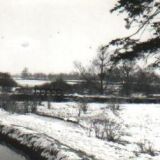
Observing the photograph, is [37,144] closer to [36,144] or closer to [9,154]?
[36,144]

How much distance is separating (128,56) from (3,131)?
11414mm

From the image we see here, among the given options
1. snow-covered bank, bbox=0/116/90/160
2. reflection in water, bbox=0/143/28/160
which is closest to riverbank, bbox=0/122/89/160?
snow-covered bank, bbox=0/116/90/160

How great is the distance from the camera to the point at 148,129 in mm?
28125

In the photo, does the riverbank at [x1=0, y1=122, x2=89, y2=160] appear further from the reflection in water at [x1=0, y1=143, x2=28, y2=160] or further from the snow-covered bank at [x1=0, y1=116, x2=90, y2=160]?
the reflection in water at [x1=0, y1=143, x2=28, y2=160]

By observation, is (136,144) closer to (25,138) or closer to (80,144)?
(80,144)

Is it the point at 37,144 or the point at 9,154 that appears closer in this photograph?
the point at 37,144

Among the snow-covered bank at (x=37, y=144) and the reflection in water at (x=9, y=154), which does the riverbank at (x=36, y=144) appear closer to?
the snow-covered bank at (x=37, y=144)

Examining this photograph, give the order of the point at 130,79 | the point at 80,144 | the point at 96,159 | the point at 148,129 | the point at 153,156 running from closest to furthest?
the point at 96,159
the point at 153,156
the point at 80,144
the point at 148,129
the point at 130,79

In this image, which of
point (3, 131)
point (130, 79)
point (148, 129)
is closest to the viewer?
point (3, 131)

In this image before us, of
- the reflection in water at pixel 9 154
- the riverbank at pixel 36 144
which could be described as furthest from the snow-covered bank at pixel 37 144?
the reflection in water at pixel 9 154

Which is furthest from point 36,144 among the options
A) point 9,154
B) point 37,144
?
point 9,154

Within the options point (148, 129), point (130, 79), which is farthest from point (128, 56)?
point (130, 79)

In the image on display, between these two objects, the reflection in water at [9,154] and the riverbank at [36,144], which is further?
the reflection in water at [9,154]

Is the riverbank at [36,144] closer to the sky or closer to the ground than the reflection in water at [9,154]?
closer to the sky
